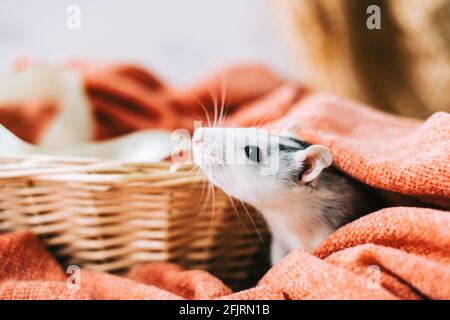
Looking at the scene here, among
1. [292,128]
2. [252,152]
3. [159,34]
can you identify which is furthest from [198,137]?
[159,34]

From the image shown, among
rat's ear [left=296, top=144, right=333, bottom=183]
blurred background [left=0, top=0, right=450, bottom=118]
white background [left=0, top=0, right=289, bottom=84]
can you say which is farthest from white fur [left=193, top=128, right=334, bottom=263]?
white background [left=0, top=0, right=289, bottom=84]

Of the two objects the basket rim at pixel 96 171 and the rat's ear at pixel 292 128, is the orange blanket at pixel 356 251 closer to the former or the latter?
the rat's ear at pixel 292 128

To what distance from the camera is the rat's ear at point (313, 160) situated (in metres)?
0.72

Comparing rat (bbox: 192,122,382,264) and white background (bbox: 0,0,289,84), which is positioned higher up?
white background (bbox: 0,0,289,84)

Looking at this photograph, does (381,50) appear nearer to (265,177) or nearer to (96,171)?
(265,177)

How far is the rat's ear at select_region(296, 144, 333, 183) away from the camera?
0.72m

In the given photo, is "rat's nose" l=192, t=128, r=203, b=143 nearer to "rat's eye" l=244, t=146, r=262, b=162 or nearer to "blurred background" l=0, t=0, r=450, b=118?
"rat's eye" l=244, t=146, r=262, b=162

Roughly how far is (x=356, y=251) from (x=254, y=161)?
20cm

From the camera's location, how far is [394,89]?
4.65ft

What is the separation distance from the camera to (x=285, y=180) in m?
0.77
